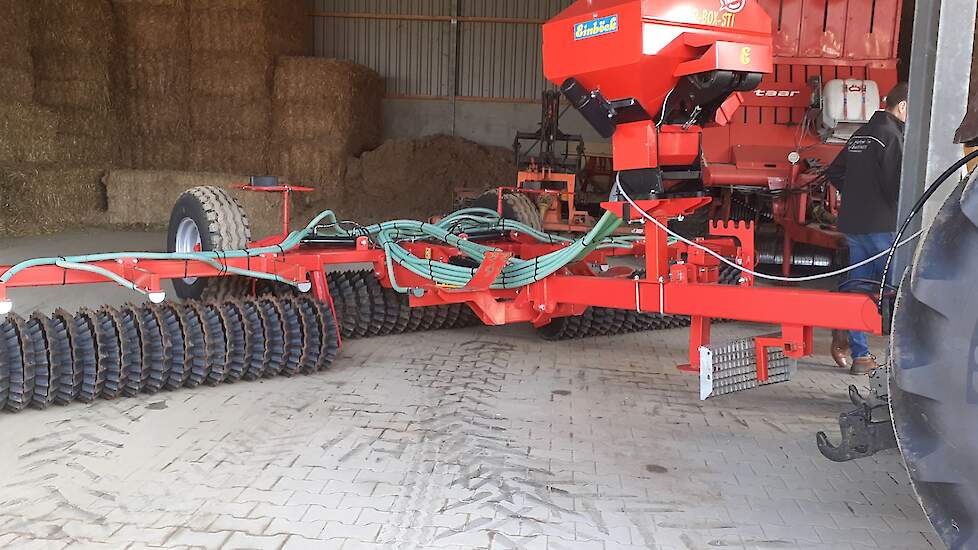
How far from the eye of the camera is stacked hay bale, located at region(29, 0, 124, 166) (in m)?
9.98

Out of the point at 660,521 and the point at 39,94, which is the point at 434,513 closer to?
the point at 660,521

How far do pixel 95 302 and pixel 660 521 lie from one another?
4.25 metres

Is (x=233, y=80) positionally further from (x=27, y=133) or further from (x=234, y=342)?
(x=234, y=342)

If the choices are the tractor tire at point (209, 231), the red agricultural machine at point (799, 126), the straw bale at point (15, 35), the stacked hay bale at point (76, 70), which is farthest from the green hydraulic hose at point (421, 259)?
the stacked hay bale at point (76, 70)

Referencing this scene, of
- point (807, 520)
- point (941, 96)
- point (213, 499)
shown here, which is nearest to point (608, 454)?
point (807, 520)

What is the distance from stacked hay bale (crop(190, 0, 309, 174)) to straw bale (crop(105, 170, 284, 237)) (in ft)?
2.99

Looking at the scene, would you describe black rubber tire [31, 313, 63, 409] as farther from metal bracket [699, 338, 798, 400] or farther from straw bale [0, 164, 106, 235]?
straw bale [0, 164, 106, 235]

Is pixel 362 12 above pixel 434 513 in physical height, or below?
above

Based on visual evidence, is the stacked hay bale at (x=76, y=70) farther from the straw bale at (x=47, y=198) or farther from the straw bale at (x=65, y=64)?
the straw bale at (x=47, y=198)

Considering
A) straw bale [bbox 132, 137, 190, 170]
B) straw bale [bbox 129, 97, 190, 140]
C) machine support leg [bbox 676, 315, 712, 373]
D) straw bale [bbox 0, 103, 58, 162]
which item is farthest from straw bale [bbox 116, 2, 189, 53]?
machine support leg [bbox 676, 315, 712, 373]

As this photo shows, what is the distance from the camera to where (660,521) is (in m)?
2.31

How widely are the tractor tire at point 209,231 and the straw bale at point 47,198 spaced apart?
19.9 feet

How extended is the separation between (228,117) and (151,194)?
71.9 inches

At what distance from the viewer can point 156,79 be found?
11.4m
